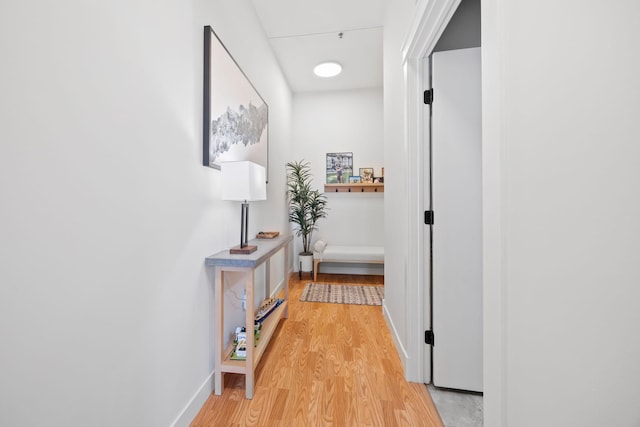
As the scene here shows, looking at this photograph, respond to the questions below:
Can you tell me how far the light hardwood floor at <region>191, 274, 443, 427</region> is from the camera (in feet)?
4.25

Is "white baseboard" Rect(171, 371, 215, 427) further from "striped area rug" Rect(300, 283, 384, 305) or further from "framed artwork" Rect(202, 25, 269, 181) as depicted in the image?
"striped area rug" Rect(300, 283, 384, 305)

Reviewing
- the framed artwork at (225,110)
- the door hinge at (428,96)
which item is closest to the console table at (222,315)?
the framed artwork at (225,110)

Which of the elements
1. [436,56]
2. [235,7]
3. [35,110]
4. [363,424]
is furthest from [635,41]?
[235,7]

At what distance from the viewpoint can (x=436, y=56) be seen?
1480mm

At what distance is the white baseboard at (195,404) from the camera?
1191 millimetres

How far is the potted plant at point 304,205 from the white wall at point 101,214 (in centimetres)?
241

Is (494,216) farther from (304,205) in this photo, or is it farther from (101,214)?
(304,205)

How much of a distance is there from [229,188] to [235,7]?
1.51 metres

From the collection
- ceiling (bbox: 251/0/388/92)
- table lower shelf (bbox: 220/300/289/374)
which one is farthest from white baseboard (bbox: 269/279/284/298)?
ceiling (bbox: 251/0/388/92)

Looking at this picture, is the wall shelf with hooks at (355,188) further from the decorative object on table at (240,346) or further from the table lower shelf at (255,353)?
the decorative object on table at (240,346)

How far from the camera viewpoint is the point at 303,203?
381cm

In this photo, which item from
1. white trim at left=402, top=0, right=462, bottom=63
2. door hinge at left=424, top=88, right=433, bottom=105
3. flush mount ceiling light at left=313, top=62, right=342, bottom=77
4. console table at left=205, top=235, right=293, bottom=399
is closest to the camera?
white trim at left=402, top=0, right=462, bottom=63

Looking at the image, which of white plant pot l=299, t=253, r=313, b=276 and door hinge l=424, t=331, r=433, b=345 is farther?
white plant pot l=299, t=253, r=313, b=276

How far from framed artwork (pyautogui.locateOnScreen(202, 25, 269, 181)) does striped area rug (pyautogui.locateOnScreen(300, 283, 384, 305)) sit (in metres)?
1.79
